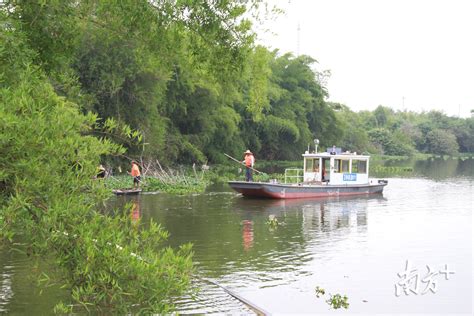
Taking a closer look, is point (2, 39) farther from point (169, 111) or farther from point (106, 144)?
point (169, 111)

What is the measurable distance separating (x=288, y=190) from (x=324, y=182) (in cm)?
275

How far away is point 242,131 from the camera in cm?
5484

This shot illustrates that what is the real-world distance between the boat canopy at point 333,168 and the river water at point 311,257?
276 centimetres

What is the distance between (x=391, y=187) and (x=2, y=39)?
32.6 m

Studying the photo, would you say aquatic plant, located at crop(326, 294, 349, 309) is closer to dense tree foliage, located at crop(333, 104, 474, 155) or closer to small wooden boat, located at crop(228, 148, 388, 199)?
small wooden boat, located at crop(228, 148, 388, 199)

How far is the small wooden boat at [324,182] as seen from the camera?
89.2 feet

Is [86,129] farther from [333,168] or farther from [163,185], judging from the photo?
[333,168]

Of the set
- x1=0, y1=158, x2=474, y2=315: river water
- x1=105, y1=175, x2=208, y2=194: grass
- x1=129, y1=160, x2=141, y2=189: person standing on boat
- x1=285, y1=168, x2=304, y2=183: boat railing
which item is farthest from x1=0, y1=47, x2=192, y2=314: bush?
x1=105, y1=175, x2=208, y2=194: grass

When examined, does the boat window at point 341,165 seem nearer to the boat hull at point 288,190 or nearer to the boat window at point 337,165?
the boat window at point 337,165

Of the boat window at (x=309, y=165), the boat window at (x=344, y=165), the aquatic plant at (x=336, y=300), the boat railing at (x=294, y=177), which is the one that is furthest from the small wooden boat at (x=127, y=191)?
the aquatic plant at (x=336, y=300)

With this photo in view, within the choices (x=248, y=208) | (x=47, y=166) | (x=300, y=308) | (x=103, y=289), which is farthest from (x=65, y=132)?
(x=248, y=208)

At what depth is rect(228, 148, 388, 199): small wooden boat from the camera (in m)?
27.2

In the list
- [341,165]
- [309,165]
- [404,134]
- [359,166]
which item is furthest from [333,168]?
[404,134]

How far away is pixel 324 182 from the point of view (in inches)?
1164
